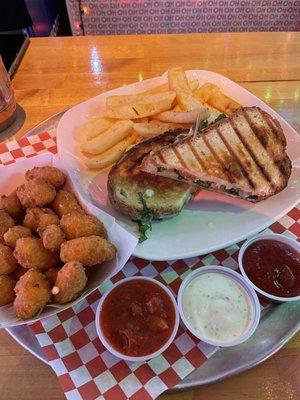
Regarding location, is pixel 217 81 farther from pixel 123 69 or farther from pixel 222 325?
pixel 222 325

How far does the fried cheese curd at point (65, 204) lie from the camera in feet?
5.42

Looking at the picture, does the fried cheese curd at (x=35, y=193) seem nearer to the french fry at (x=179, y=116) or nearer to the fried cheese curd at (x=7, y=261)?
the fried cheese curd at (x=7, y=261)

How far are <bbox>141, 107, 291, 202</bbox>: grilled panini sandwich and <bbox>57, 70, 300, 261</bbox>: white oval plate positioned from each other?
75 mm

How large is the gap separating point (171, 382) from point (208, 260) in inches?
22.5

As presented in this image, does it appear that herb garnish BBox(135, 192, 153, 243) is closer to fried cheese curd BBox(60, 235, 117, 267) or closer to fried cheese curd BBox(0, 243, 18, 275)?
fried cheese curd BBox(60, 235, 117, 267)

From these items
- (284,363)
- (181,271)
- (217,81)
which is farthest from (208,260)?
(217,81)

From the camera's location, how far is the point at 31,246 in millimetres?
1416

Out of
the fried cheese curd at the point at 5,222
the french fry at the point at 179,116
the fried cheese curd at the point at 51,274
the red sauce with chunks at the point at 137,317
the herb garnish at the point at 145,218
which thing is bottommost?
the red sauce with chunks at the point at 137,317

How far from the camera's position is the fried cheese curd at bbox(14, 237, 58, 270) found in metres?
1.40

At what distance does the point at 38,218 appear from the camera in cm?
158

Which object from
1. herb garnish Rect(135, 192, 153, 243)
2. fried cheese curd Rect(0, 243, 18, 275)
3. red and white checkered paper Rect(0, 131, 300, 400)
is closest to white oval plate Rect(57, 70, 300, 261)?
herb garnish Rect(135, 192, 153, 243)

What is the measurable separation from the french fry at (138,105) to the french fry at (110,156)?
0.14 m

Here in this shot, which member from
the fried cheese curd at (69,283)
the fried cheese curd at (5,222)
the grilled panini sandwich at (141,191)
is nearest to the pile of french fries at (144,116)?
the grilled panini sandwich at (141,191)

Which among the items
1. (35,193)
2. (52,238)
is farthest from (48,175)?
(52,238)
